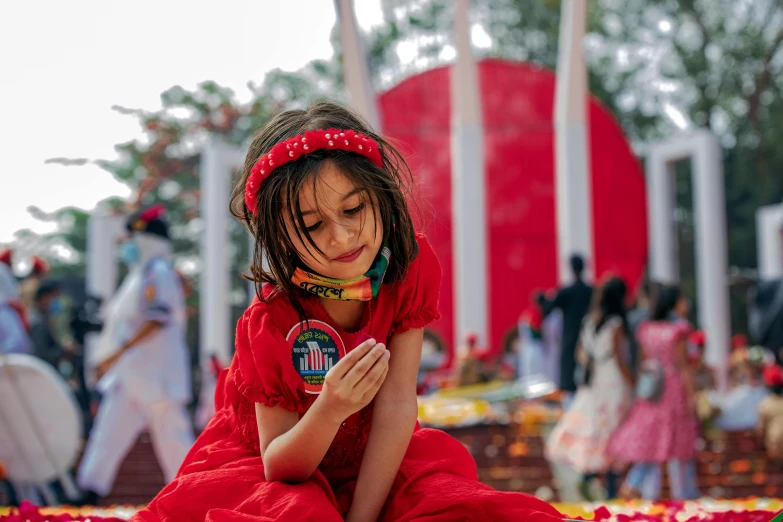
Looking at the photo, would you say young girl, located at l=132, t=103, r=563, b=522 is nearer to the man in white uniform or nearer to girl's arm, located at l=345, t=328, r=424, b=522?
girl's arm, located at l=345, t=328, r=424, b=522

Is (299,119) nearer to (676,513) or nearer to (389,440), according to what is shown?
(389,440)

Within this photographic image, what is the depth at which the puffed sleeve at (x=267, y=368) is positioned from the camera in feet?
5.13

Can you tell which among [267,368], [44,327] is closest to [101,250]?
[44,327]

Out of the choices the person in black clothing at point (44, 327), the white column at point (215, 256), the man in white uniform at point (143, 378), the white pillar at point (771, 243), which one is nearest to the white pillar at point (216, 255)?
the white column at point (215, 256)

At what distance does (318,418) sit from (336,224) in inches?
12.2

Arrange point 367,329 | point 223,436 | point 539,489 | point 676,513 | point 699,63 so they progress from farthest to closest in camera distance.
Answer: point 699,63
point 539,489
point 676,513
point 223,436
point 367,329

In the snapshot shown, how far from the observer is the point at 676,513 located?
243 centimetres

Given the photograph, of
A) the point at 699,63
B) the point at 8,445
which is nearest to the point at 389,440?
the point at 8,445

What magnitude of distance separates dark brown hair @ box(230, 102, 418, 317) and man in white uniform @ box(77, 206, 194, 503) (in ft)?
13.0

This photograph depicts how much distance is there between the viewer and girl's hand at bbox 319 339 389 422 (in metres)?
1.46

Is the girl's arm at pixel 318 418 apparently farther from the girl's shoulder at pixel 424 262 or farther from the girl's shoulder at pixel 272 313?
the girl's shoulder at pixel 424 262

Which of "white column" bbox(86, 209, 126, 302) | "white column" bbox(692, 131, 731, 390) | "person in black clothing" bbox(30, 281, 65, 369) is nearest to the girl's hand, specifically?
"person in black clothing" bbox(30, 281, 65, 369)

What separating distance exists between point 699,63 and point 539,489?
70.4ft

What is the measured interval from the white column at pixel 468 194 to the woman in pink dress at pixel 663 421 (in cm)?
398
